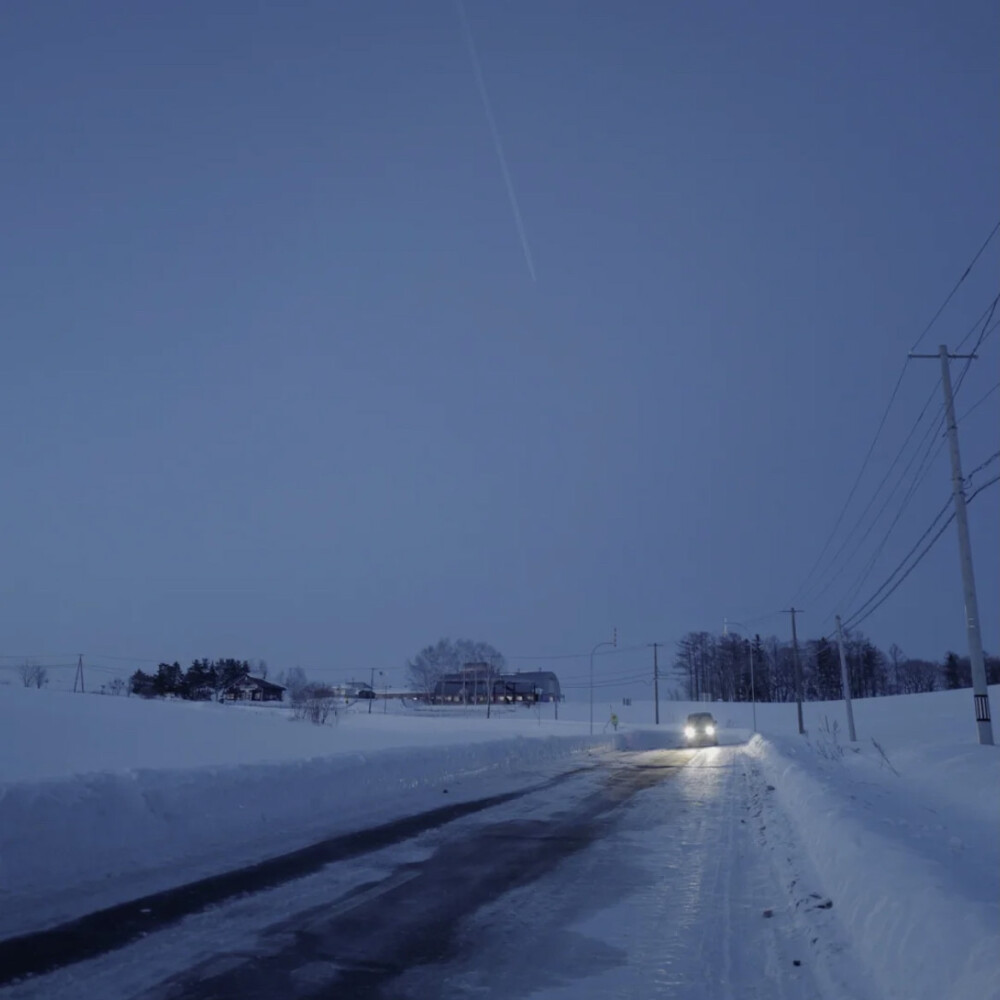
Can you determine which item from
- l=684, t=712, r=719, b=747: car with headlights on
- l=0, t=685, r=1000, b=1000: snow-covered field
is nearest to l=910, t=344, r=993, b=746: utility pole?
l=0, t=685, r=1000, b=1000: snow-covered field

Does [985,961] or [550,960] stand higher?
[985,961]

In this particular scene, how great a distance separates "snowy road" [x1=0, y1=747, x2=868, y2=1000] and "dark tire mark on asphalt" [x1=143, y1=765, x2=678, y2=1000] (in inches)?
0.8

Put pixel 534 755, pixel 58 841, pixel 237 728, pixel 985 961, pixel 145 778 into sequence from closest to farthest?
pixel 985 961 → pixel 58 841 → pixel 145 778 → pixel 534 755 → pixel 237 728

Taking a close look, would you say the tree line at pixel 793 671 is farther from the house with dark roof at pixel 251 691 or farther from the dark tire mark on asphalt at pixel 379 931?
the dark tire mark on asphalt at pixel 379 931

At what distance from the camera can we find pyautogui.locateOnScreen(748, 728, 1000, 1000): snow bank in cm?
553

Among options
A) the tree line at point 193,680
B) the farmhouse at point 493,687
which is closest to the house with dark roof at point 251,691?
the tree line at point 193,680

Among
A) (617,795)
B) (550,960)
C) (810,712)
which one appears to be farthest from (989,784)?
(810,712)

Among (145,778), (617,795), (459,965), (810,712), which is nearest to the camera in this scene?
(459,965)

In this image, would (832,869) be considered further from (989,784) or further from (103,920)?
(989,784)

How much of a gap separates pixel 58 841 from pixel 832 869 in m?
8.21

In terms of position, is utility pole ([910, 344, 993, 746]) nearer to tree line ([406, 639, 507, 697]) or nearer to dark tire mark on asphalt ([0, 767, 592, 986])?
dark tire mark on asphalt ([0, 767, 592, 986])

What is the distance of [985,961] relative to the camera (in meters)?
5.15

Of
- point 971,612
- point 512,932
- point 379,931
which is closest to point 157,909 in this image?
point 379,931

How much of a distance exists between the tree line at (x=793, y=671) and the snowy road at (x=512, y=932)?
13267cm
